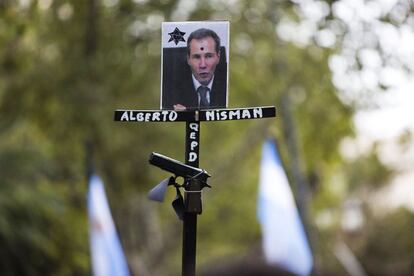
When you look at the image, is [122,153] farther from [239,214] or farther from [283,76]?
[239,214]

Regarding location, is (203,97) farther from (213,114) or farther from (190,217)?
(190,217)

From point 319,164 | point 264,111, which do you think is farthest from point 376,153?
point 264,111

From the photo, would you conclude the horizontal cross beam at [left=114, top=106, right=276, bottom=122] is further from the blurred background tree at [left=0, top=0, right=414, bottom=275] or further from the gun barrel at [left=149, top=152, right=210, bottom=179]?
the blurred background tree at [left=0, top=0, right=414, bottom=275]

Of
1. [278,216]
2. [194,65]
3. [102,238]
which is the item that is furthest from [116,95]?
[194,65]

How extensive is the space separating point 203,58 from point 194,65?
0.20ft

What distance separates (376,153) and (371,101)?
30.9 feet

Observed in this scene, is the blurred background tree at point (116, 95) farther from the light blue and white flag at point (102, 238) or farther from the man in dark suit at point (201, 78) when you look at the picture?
the man in dark suit at point (201, 78)

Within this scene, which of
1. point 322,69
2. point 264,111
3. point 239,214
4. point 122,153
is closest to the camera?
point 264,111

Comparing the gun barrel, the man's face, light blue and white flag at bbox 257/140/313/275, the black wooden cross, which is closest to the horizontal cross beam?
the black wooden cross

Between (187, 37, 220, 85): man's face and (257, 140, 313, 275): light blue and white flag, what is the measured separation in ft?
19.7

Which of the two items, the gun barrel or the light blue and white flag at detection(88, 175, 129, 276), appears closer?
the gun barrel

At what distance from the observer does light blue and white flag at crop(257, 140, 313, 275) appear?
39.2 ft

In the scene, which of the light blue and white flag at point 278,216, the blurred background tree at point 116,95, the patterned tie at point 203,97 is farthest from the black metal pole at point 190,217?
the blurred background tree at point 116,95

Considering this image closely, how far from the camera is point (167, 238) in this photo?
26.2 m
